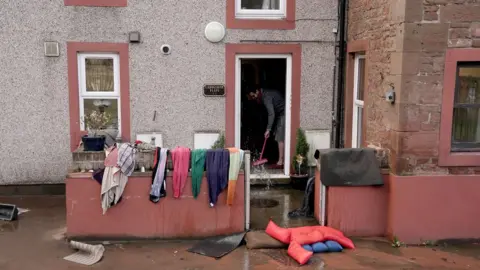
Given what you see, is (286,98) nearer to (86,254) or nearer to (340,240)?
(340,240)

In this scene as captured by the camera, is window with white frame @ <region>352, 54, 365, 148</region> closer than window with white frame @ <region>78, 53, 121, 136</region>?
Yes

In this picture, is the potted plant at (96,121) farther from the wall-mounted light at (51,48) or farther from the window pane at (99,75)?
the wall-mounted light at (51,48)

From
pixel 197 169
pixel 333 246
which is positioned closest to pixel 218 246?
pixel 197 169

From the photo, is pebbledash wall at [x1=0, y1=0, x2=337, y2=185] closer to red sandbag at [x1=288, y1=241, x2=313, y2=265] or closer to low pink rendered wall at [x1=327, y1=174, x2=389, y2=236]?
low pink rendered wall at [x1=327, y1=174, x2=389, y2=236]

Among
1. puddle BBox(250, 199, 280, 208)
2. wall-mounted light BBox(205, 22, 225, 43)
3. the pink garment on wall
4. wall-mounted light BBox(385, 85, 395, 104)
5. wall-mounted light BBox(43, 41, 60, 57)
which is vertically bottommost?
puddle BBox(250, 199, 280, 208)

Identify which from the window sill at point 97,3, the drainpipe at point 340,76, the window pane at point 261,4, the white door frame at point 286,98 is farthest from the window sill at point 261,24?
the window sill at point 97,3

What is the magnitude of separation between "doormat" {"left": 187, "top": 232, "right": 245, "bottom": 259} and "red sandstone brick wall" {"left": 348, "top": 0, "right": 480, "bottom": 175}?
2377mm

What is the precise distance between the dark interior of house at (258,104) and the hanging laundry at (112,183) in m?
4.44

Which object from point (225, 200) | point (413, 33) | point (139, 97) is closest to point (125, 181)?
point (225, 200)

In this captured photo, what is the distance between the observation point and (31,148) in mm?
8898

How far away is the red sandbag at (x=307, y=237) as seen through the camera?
6543mm

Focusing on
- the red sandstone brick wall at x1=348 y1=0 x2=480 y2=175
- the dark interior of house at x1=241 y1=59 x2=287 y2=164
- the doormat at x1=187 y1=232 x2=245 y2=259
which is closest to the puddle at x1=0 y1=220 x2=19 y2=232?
the doormat at x1=187 y1=232 x2=245 y2=259

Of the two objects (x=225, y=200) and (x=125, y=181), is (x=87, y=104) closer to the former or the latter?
(x=125, y=181)

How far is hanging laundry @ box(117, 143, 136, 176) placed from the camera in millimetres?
6719
